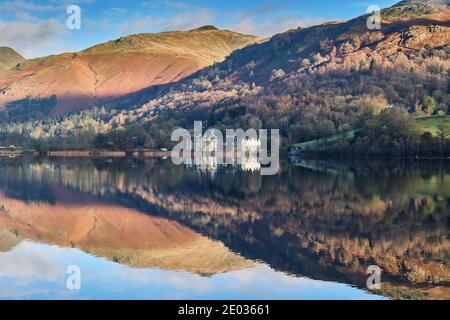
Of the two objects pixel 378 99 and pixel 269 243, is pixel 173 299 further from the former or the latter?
pixel 378 99

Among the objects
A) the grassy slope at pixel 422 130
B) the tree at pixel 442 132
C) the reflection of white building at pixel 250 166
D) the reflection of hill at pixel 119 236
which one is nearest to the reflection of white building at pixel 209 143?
the grassy slope at pixel 422 130

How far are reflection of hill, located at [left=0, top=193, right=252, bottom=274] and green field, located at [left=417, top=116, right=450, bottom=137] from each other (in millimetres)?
91825

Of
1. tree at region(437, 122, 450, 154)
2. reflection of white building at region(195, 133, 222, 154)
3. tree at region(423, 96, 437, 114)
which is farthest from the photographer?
reflection of white building at region(195, 133, 222, 154)

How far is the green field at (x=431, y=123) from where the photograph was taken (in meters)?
123

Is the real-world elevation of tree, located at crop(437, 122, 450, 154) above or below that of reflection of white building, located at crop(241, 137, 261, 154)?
above

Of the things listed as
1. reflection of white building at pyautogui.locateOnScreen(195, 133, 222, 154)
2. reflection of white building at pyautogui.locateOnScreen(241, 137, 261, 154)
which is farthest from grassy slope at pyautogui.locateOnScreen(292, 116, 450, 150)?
reflection of white building at pyautogui.locateOnScreen(195, 133, 222, 154)

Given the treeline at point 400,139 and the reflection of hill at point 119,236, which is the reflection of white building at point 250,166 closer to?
the treeline at point 400,139

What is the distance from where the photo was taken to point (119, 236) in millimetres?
31531

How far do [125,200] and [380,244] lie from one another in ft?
80.2

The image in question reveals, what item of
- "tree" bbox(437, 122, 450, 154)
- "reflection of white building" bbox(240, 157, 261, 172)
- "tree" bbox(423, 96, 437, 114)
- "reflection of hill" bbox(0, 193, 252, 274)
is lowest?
"reflection of hill" bbox(0, 193, 252, 274)

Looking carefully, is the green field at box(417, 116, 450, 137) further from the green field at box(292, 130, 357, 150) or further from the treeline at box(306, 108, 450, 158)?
the green field at box(292, 130, 357, 150)

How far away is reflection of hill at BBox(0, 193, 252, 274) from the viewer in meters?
25.1

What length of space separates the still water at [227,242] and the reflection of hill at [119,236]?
68 mm
